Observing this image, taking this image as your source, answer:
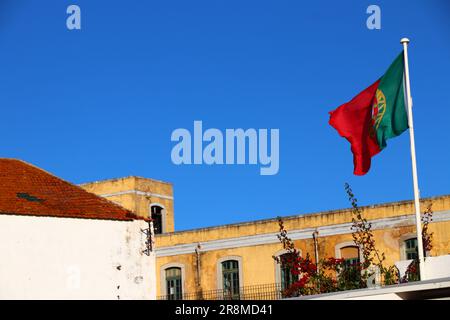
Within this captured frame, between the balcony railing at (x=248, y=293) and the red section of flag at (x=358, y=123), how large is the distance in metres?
19.5

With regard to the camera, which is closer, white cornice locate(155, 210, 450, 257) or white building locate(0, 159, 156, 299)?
white building locate(0, 159, 156, 299)

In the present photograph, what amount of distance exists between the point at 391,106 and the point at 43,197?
20933mm

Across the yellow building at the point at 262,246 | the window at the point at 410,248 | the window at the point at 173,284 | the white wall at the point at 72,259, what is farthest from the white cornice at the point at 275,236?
the white wall at the point at 72,259

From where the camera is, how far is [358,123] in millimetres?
15430

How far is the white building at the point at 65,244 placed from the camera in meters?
30.6

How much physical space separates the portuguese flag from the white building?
1728 centimetres

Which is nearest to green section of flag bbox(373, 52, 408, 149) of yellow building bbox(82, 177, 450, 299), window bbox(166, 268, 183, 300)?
Answer: yellow building bbox(82, 177, 450, 299)

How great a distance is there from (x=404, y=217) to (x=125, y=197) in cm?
1698

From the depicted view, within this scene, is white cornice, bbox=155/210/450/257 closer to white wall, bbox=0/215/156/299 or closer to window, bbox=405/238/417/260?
window, bbox=405/238/417/260

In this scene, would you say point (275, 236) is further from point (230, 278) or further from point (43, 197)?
point (43, 197)

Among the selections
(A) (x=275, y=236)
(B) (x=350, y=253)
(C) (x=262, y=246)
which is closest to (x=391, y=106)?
(B) (x=350, y=253)

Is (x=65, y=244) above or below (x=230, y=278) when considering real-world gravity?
above

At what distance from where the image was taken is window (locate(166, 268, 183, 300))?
127ft
